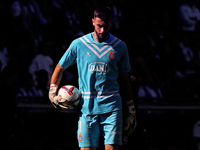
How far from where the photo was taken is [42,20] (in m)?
10.7

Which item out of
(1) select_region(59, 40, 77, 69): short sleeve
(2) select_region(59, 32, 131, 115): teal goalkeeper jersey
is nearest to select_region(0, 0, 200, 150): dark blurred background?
(2) select_region(59, 32, 131, 115): teal goalkeeper jersey

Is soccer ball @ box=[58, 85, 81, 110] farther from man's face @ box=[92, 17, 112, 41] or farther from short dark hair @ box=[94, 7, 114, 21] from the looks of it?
short dark hair @ box=[94, 7, 114, 21]

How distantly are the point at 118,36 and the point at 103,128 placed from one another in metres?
5.72

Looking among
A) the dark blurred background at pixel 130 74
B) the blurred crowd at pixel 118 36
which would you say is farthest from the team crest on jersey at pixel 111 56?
the blurred crowd at pixel 118 36

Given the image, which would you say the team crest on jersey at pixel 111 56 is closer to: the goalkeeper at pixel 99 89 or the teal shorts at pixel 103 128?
the goalkeeper at pixel 99 89

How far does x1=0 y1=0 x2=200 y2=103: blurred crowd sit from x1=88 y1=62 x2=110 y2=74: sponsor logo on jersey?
326 cm

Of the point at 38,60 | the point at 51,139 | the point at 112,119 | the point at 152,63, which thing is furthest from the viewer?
the point at 152,63

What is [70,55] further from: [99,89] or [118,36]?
[118,36]

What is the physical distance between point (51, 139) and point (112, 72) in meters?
3.38

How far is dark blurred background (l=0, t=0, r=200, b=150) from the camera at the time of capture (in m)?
7.05

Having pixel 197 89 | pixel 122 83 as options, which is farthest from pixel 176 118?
pixel 122 83

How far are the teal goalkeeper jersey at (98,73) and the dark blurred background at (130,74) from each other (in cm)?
150

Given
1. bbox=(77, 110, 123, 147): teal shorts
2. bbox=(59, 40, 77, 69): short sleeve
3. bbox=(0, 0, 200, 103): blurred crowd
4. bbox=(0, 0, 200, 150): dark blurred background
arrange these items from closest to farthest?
bbox=(77, 110, 123, 147): teal shorts
bbox=(59, 40, 77, 69): short sleeve
bbox=(0, 0, 200, 150): dark blurred background
bbox=(0, 0, 200, 103): blurred crowd

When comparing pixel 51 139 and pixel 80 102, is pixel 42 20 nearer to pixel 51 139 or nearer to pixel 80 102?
pixel 51 139
